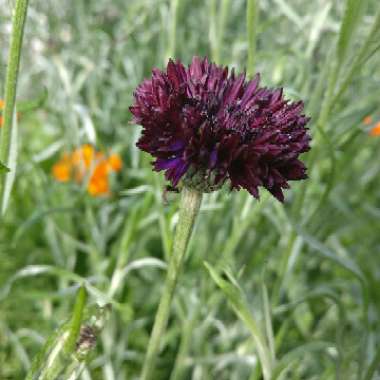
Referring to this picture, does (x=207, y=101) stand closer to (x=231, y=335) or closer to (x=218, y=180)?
(x=218, y=180)

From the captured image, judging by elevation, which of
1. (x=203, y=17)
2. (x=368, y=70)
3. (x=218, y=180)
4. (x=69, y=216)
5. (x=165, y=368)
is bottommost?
(x=165, y=368)

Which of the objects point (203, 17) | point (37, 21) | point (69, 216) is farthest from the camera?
point (203, 17)

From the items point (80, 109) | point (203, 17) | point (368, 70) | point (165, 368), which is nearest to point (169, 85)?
point (80, 109)

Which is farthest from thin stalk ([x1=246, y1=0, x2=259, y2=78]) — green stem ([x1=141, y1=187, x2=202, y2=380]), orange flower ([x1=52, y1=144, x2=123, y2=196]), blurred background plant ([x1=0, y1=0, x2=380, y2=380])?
orange flower ([x1=52, y1=144, x2=123, y2=196])

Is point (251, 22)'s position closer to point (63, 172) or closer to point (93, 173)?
point (93, 173)

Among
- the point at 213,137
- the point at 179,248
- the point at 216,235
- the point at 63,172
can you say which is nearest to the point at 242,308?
the point at 179,248

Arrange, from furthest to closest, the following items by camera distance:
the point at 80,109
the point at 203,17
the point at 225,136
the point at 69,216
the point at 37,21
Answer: the point at 203,17, the point at 37,21, the point at 69,216, the point at 80,109, the point at 225,136

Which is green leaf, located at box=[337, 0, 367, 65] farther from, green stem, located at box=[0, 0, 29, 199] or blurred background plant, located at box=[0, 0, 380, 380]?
green stem, located at box=[0, 0, 29, 199]
